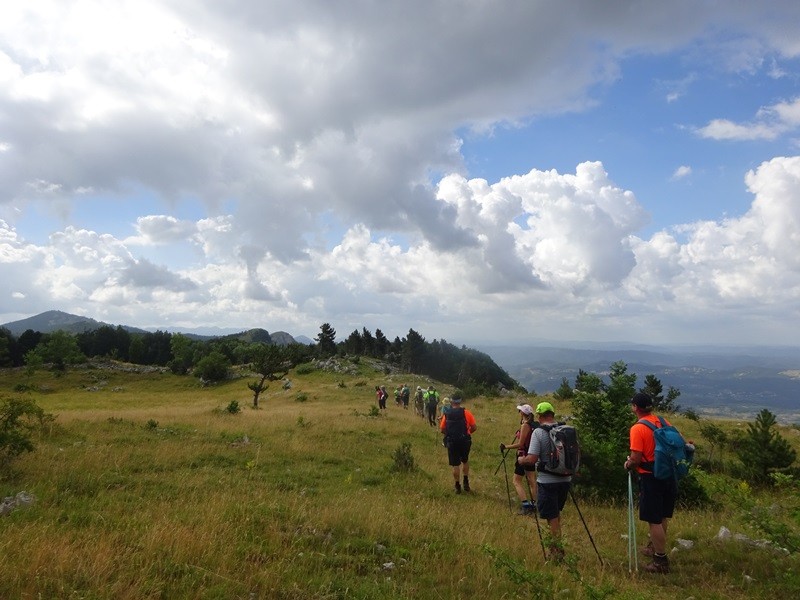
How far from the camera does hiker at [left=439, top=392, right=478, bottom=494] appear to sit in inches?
430

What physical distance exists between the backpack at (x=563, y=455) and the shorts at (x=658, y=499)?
3.27 ft

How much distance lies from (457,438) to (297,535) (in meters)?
5.40

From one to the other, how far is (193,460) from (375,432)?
885 cm

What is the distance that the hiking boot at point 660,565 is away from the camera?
21.1ft

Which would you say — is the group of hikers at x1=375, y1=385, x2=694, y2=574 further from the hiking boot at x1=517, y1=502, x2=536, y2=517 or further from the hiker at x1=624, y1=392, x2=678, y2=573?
the hiking boot at x1=517, y1=502, x2=536, y2=517

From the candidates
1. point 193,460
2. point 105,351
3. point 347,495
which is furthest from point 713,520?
point 105,351

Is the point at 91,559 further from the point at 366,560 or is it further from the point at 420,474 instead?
the point at 420,474

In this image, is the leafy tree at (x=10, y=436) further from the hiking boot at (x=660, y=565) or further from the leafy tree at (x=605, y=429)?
the leafy tree at (x=605, y=429)

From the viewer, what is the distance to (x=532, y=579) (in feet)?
15.3

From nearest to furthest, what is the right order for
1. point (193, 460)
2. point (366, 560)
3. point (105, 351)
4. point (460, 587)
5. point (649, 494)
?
1. point (460, 587)
2. point (366, 560)
3. point (649, 494)
4. point (193, 460)
5. point (105, 351)

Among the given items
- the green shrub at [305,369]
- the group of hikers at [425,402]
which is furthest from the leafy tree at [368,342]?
the group of hikers at [425,402]

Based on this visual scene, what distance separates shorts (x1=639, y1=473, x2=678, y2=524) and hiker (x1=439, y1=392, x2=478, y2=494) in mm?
4604

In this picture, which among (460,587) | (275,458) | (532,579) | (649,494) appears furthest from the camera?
(275,458)

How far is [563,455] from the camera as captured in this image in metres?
6.86
